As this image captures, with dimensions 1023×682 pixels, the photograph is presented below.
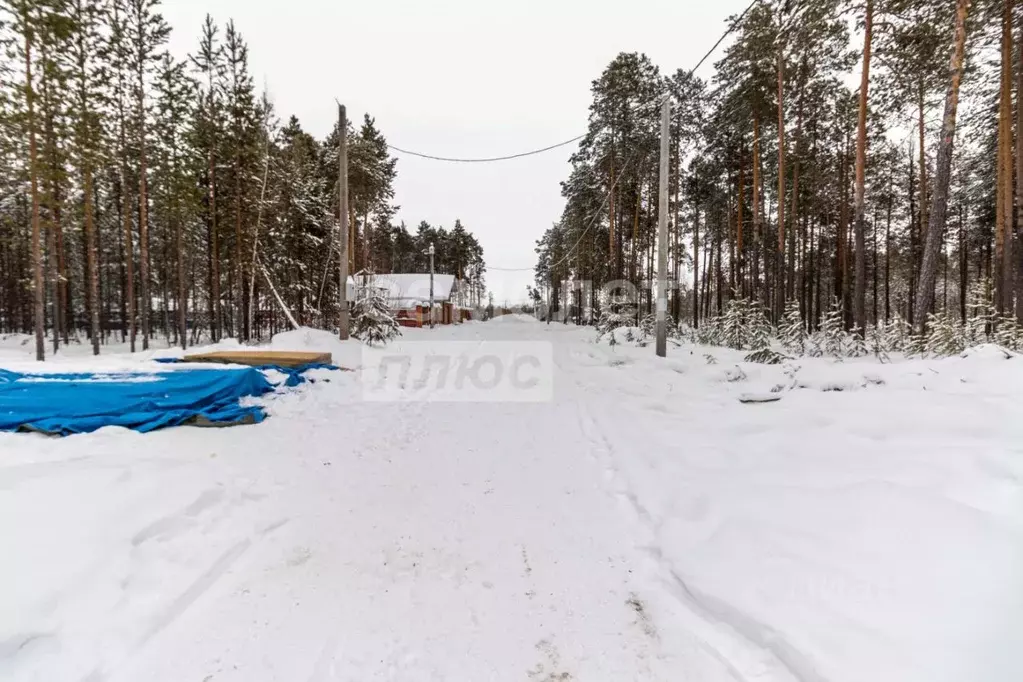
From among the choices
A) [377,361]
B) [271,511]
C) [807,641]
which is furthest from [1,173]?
[807,641]

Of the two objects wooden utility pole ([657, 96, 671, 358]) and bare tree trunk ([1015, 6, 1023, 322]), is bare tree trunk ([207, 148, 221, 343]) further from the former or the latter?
bare tree trunk ([1015, 6, 1023, 322])

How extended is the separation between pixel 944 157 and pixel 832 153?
39.9 ft

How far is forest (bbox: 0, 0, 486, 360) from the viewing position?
12.4m

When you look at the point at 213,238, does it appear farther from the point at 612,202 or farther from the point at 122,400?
the point at 612,202

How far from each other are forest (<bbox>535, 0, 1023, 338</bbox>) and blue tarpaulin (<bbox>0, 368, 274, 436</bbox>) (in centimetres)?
1018

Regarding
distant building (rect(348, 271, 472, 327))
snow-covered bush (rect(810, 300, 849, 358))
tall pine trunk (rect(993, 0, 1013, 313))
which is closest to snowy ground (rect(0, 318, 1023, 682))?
snow-covered bush (rect(810, 300, 849, 358))

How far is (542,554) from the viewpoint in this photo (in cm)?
274

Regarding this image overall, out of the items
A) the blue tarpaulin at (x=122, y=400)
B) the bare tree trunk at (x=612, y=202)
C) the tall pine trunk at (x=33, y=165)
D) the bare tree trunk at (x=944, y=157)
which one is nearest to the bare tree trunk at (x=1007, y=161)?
the bare tree trunk at (x=944, y=157)

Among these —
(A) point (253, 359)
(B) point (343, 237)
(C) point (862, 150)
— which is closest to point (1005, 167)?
(C) point (862, 150)

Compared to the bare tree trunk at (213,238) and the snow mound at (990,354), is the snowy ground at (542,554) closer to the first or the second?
the snow mound at (990,354)

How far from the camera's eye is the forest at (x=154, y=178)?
1241 centimetres

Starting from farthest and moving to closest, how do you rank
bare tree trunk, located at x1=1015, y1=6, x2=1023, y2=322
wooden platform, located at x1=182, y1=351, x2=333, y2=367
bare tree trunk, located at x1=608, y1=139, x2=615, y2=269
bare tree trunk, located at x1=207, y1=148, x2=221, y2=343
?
bare tree trunk, located at x1=608, y1=139, x2=615, y2=269 < bare tree trunk, located at x1=207, y1=148, x2=221, y2=343 < bare tree trunk, located at x1=1015, y1=6, x2=1023, y2=322 < wooden platform, located at x1=182, y1=351, x2=333, y2=367

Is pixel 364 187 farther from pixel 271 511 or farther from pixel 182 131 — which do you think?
pixel 271 511

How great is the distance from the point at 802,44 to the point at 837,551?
17.7 meters
